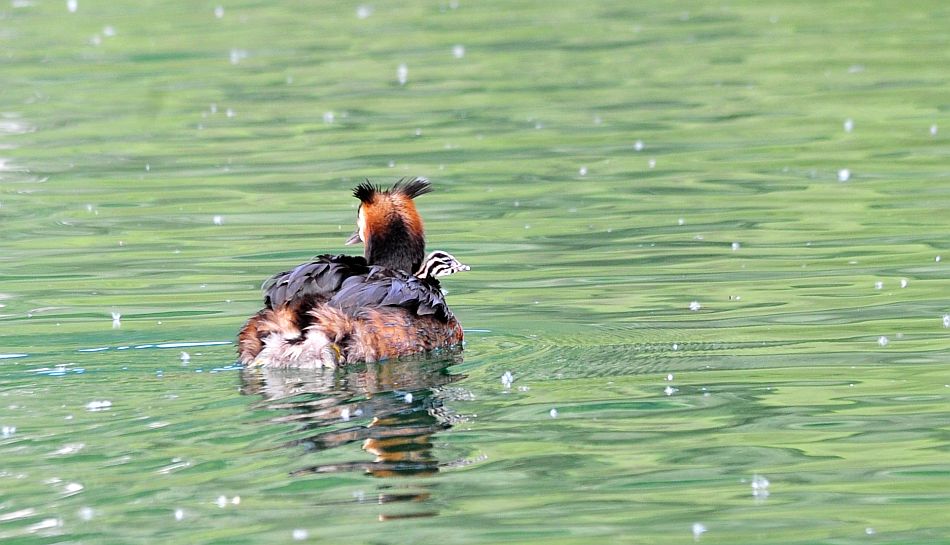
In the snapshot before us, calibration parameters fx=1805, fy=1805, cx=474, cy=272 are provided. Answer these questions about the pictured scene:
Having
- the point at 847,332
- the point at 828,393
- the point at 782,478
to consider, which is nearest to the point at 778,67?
the point at 847,332

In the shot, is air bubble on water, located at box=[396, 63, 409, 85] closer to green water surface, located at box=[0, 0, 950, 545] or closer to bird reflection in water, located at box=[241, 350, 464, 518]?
green water surface, located at box=[0, 0, 950, 545]

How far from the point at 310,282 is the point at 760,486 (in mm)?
2816

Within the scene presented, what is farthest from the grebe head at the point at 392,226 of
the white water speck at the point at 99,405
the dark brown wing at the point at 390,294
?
the white water speck at the point at 99,405

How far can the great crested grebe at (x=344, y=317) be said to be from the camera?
27.8ft

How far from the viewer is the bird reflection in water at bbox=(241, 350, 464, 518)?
6.82 m

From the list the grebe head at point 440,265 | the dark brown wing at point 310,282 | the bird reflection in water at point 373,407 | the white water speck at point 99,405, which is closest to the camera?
the bird reflection in water at point 373,407

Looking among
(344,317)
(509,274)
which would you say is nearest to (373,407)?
(344,317)

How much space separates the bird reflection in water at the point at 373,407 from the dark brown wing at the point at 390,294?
9.5 inches

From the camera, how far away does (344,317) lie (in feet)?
28.2

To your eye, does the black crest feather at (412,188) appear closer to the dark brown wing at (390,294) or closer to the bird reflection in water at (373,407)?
the dark brown wing at (390,294)

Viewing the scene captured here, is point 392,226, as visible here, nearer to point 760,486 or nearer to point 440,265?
point 440,265

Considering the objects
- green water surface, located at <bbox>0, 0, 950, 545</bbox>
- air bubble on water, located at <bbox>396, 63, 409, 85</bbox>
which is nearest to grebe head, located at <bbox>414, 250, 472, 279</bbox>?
green water surface, located at <bbox>0, 0, 950, 545</bbox>

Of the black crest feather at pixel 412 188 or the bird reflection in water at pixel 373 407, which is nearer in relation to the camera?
the bird reflection in water at pixel 373 407

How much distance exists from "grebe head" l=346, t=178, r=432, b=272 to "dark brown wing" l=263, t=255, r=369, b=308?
28.6 inches
